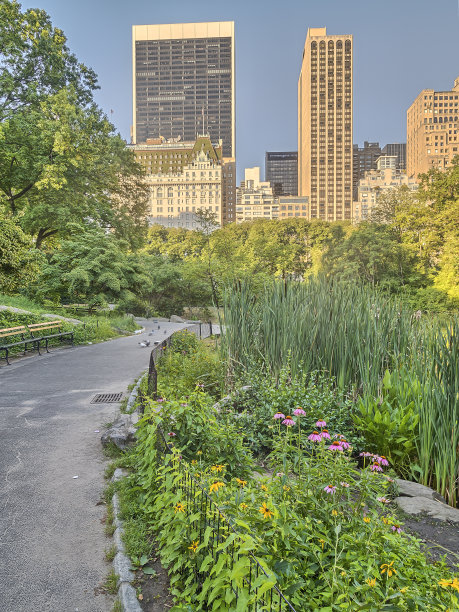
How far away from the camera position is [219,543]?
7.59ft

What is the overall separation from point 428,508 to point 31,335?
1230 cm

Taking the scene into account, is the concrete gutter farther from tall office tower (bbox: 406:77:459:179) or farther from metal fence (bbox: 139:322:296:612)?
tall office tower (bbox: 406:77:459:179)

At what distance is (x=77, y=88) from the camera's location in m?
22.7

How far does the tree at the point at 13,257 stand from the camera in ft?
35.6

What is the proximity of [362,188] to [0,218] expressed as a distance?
132 m

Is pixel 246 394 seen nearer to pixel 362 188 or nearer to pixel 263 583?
pixel 263 583

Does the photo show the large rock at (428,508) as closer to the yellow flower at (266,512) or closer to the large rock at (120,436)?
the yellow flower at (266,512)

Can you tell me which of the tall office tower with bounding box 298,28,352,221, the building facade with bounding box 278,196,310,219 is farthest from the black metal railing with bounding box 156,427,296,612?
the tall office tower with bounding box 298,28,352,221

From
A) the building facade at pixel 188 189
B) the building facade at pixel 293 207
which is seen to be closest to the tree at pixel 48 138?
the building facade at pixel 188 189

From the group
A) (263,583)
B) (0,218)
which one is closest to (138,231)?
(0,218)

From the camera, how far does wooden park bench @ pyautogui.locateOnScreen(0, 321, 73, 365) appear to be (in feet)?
38.2

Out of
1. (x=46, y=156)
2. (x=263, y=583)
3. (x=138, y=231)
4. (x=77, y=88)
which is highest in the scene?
(x=77, y=88)

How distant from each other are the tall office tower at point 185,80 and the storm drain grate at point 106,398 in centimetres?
16664

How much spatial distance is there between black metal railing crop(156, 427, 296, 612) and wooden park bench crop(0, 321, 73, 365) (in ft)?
32.0
